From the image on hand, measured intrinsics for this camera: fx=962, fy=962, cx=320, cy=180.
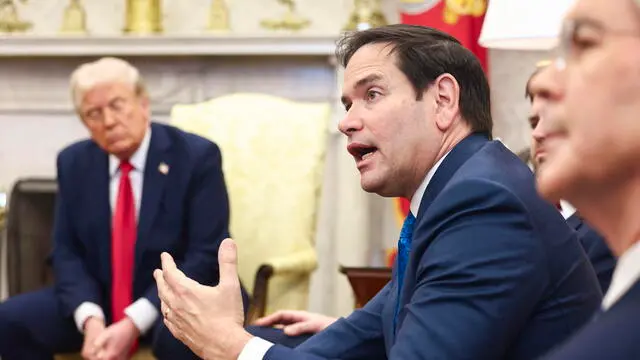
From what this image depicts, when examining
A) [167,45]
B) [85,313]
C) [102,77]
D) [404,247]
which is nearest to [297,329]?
[404,247]

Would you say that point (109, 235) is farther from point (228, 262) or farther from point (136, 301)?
point (228, 262)

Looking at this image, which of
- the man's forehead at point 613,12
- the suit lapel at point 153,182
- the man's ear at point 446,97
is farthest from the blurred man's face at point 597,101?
the suit lapel at point 153,182

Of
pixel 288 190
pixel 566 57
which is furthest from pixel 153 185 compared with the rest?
pixel 566 57

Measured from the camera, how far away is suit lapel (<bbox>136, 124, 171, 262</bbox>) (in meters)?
3.07

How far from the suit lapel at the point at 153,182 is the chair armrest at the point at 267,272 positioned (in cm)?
38

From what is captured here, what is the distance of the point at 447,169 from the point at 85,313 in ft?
5.65

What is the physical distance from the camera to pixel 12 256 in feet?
15.3

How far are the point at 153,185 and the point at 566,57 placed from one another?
95.7 inches

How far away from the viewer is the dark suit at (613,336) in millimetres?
650

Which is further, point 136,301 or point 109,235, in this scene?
point 109,235

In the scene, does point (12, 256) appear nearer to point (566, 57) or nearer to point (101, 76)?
point (101, 76)

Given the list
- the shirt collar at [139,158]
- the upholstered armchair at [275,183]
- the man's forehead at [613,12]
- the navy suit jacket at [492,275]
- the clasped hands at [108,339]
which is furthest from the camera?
the upholstered armchair at [275,183]

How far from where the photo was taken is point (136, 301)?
9.82 ft

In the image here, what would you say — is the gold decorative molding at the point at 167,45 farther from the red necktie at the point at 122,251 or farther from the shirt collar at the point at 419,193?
the shirt collar at the point at 419,193
